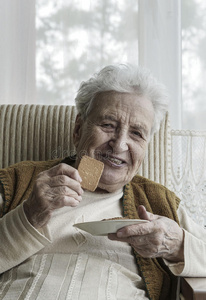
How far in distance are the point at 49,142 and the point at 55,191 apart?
646mm

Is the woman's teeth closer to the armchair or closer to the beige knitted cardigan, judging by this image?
the beige knitted cardigan

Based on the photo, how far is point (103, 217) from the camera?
59.3 inches

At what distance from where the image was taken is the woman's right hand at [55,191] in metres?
1.21

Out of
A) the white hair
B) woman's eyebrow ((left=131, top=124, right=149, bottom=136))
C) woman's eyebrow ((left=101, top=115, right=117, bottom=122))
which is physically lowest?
woman's eyebrow ((left=131, top=124, right=149, bottom=136))

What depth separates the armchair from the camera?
183cm

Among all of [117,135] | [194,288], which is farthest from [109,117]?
[194,288]

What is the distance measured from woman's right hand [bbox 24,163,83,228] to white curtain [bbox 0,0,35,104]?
126 centimetres

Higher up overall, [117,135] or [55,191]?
[117,135]

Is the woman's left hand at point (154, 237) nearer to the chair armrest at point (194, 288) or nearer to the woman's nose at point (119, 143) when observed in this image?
the chair armrest at point (194, 288)

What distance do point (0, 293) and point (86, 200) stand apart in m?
0.44

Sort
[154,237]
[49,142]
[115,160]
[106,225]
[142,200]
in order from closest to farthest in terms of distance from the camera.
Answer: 1. [106,225]
2. [154,237]
3. [115,160]
4. [142,200]
5. [49,142]

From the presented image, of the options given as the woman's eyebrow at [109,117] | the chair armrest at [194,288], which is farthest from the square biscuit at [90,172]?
the chair armrest at [194,288]

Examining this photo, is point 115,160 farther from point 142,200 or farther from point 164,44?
point 164,44

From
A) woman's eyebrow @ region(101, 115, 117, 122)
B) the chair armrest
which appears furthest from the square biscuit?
the chair armrest
